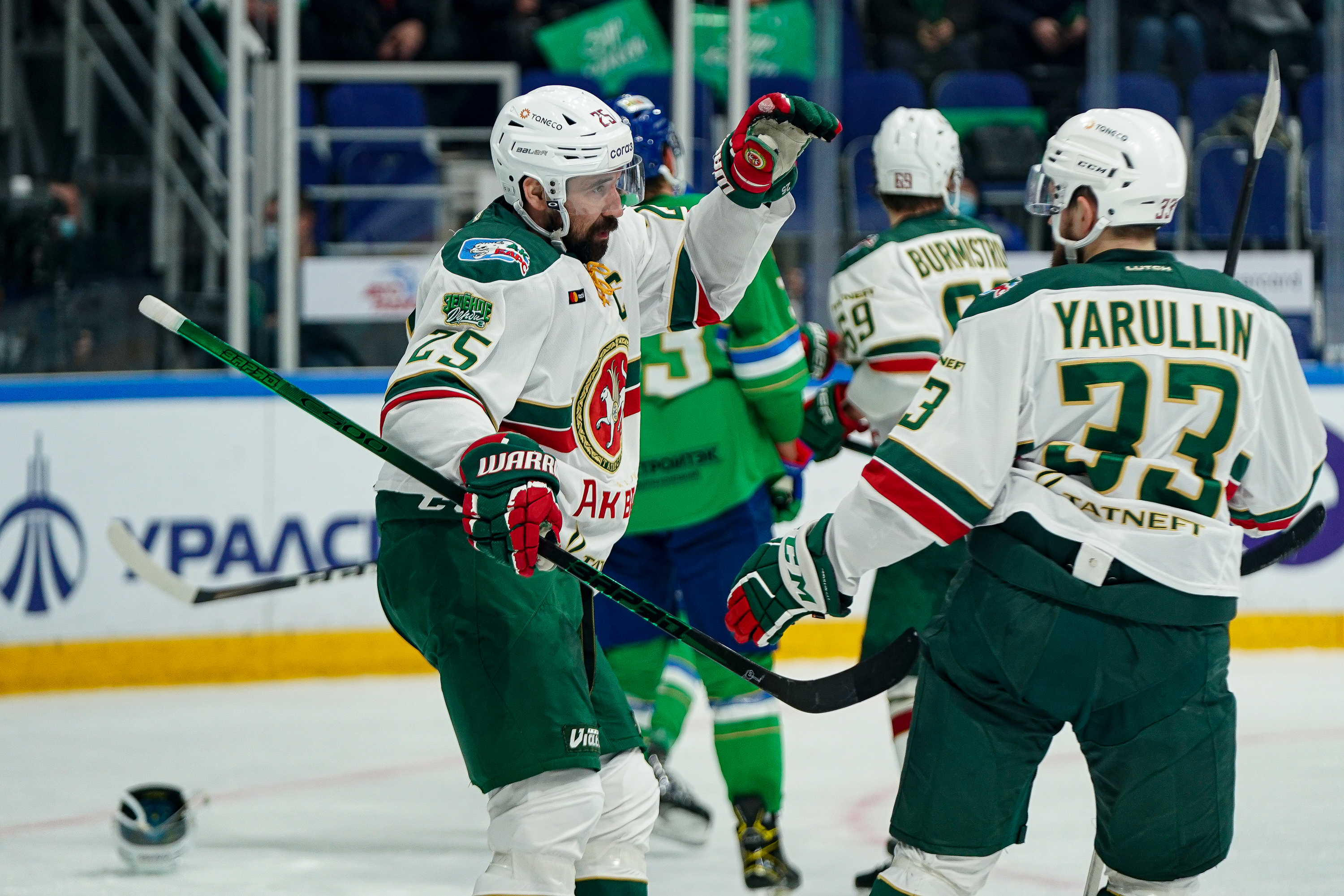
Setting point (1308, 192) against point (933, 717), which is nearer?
point (933, 717)

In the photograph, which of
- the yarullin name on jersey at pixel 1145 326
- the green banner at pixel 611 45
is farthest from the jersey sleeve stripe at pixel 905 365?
the green banner at pixel 611 45

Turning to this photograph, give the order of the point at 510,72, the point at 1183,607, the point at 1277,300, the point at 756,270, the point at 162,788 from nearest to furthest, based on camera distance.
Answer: the point at 1183,607, the point at 756,270, the point at 162,788, the point at 1277,300, the point at 510,72

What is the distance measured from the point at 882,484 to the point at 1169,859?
1.88 ft

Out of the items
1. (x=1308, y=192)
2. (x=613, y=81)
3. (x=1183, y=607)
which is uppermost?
(x=613, y=81)

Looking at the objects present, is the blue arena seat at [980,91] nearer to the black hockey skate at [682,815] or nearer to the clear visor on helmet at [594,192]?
the black hockey skate at [682,815]

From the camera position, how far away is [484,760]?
223 centimetres

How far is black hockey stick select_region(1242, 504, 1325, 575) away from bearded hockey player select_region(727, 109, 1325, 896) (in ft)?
1.12

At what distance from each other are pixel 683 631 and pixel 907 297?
109cm

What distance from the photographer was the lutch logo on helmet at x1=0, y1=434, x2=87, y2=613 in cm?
487

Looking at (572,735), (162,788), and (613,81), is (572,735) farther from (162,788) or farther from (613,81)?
(613,81)

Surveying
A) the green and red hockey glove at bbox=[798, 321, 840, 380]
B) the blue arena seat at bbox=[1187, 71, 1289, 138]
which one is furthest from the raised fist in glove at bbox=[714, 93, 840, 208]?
the blue arena seat at bbox=[1187, 71, 1289, 138]

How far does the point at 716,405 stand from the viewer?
3.37 m

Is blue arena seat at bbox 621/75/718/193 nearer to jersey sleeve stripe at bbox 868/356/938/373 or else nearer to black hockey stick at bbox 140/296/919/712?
jersey sleeve stripe at bbox 868/356/938/373

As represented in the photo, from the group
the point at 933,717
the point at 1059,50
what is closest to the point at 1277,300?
the point at 1059,50
